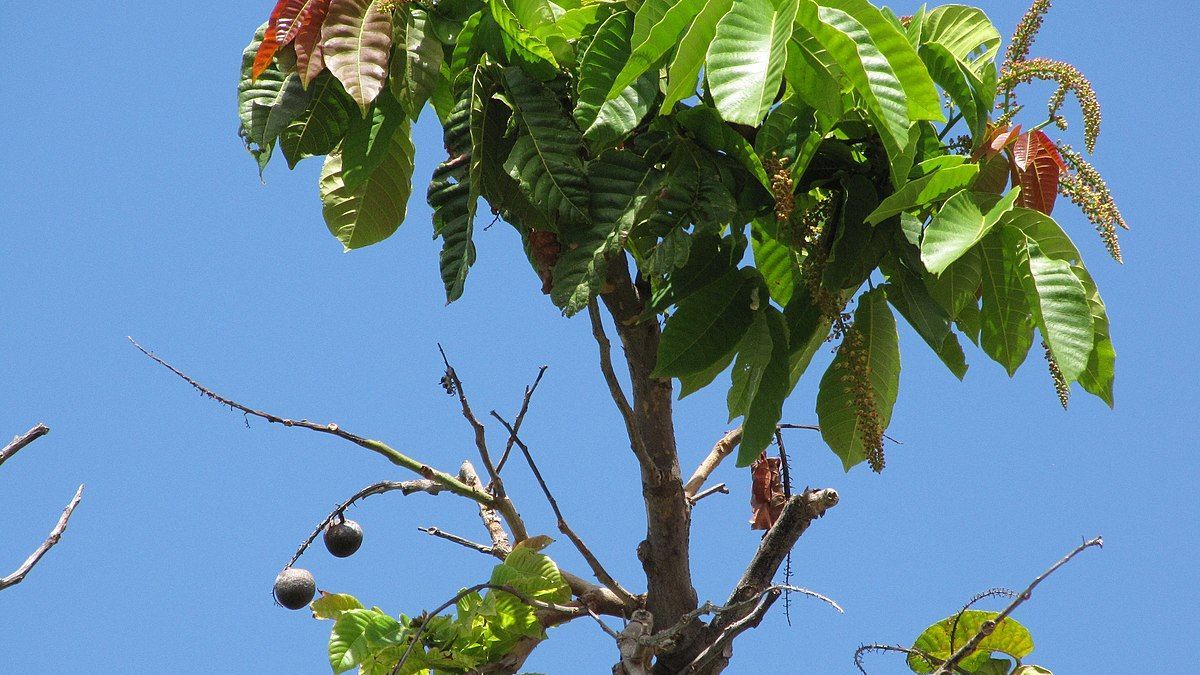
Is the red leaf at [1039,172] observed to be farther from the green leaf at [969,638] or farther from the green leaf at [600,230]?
the green leaf at [969,638]

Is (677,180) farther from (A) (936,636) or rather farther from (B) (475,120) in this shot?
(A) (936,636)

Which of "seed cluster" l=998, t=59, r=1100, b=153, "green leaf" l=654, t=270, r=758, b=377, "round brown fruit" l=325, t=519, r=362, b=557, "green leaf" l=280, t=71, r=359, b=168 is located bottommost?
"round brown fruit" l=325, t=519, r=362, b=557

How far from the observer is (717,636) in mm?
1956

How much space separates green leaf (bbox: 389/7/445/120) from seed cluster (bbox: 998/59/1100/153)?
0.81 meters

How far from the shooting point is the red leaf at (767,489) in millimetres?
2182

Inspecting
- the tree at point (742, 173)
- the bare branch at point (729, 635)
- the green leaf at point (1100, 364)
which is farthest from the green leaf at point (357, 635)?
the green leaf at point (1100, 364)

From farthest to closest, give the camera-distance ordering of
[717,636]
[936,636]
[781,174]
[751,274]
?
[936,636]
[717,636]
[751,274]
[781,174]

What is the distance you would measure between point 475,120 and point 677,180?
0.99 ft

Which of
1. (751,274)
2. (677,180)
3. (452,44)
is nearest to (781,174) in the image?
(677,180)

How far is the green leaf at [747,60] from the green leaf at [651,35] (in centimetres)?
7

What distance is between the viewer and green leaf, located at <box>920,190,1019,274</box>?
4.87 feet

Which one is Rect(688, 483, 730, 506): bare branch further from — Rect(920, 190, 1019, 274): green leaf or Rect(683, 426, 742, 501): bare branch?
Rect(920, 190, 1019, 274): green leaf

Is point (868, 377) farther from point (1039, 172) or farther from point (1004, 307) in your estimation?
point (1039, 172)

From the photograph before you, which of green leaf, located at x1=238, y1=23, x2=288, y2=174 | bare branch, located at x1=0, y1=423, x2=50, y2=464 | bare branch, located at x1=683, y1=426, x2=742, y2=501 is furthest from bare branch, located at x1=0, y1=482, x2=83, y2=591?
bare branch, located at x1=683, y1=426, x2=742, y2=501
